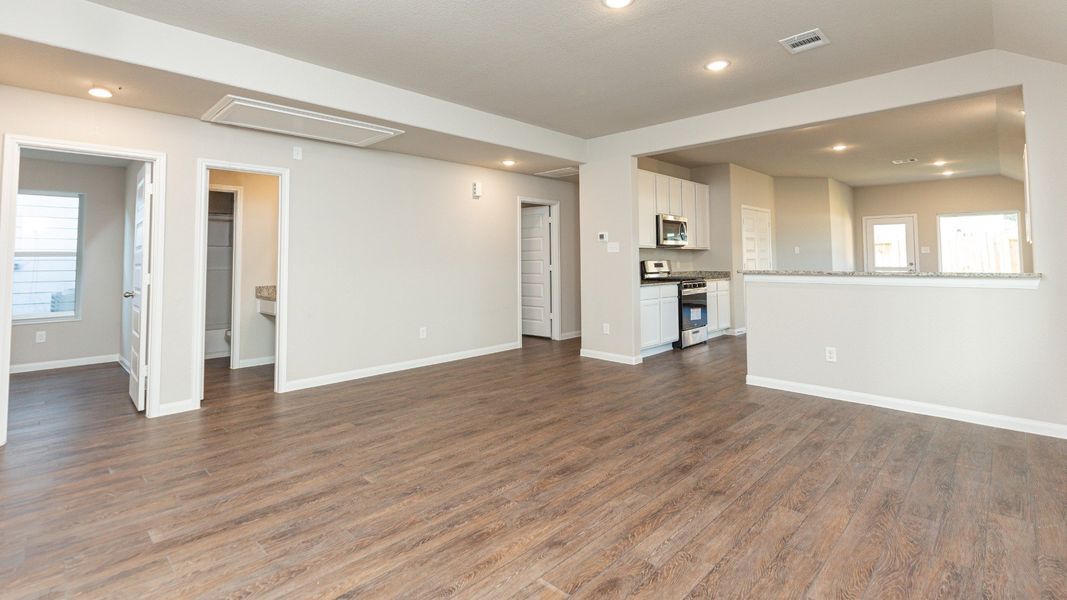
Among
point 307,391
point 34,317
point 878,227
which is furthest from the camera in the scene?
point 878,227

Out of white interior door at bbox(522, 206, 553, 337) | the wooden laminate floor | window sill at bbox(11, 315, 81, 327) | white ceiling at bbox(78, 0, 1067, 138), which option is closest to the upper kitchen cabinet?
white interior door at bbox(522, 206, 553, 337)

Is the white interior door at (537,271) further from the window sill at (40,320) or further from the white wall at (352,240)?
the window sill at (40,320)

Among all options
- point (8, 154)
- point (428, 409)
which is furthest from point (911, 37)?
point (8, 154)

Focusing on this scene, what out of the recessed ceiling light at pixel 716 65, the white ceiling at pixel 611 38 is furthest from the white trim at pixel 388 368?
the recessed ceiling light at pixel 716 65

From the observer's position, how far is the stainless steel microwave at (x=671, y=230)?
251 inches

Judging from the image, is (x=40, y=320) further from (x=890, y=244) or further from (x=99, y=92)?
(x=890, y=244)

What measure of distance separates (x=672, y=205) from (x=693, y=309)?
1.46m

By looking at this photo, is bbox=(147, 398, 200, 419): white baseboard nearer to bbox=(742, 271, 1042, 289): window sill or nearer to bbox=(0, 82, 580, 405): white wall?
bbox=(0, 82, 580, 405): white wall

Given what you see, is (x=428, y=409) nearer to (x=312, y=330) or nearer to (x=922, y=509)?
(x=312, y=330)

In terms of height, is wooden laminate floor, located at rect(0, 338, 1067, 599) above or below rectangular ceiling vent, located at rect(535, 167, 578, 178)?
below

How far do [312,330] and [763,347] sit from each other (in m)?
4.12

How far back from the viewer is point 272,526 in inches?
80.7

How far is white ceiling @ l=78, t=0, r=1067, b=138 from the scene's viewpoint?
273 centimetres

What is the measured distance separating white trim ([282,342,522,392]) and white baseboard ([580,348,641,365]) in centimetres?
101
